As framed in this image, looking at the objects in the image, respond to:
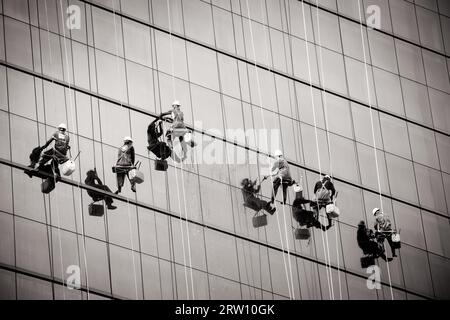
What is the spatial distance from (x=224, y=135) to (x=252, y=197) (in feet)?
6.37

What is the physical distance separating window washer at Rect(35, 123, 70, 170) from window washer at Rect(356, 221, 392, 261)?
27.1 feet

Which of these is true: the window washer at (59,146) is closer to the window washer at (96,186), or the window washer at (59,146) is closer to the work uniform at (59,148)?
the work uniform at (59,148)

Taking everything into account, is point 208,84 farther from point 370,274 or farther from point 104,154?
point 370,274

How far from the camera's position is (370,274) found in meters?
40.7

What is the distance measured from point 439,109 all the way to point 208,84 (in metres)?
7.38

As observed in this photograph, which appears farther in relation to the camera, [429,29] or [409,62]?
[429,29]

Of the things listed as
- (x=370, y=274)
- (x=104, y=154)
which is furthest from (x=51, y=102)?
(x=370, y=274)

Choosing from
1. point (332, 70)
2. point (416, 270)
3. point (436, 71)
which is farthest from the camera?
point (436, 71)

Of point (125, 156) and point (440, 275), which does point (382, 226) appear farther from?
point (125, 156)

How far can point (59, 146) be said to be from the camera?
117ft

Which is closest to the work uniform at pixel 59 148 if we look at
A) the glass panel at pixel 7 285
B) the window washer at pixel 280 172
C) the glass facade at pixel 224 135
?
the glass facade at pixel 224 135

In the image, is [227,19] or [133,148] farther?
[227,19]

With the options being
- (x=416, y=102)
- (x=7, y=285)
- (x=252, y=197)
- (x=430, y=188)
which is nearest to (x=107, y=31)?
(x=252, y=197)
